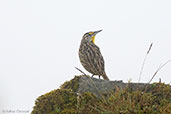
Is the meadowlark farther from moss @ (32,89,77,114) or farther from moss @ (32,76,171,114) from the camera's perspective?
moss @ (32,89,77,114)

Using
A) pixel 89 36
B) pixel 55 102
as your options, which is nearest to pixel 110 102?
pixel 55 102

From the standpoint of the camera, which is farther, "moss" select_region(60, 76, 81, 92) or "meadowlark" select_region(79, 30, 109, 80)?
"meadowlark" select_region(79, 30, 109, 80)

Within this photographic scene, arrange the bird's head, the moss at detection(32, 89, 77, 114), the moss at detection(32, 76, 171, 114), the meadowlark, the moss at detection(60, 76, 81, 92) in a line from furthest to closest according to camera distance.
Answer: the bird's head
the meadowlark
the moss at detection(60, 76, 81, 92)
the moss at detection(32, 89, 77, 114)
the moss at detection(32, 76, 171, 114)

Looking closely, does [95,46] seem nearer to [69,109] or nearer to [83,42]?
[83,42]

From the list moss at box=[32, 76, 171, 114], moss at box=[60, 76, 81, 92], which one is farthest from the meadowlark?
moss at box=[32, 76, 171, 114]

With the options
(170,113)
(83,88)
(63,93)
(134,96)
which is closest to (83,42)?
(83,88)

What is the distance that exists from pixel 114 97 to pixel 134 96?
1.12ft

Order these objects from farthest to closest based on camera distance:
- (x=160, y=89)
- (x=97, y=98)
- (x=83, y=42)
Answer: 1. (x=83, y=42)
2. (x=160, y=89)
3. (x=97, y=98)

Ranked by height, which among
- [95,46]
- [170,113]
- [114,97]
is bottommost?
[170,113]

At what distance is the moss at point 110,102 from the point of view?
188 inches

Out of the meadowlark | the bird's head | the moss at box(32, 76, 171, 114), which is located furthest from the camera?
the bird's head

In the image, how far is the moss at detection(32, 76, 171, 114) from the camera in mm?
4773

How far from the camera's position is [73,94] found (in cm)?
570

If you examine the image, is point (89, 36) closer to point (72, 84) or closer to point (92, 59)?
point (92, 59)
